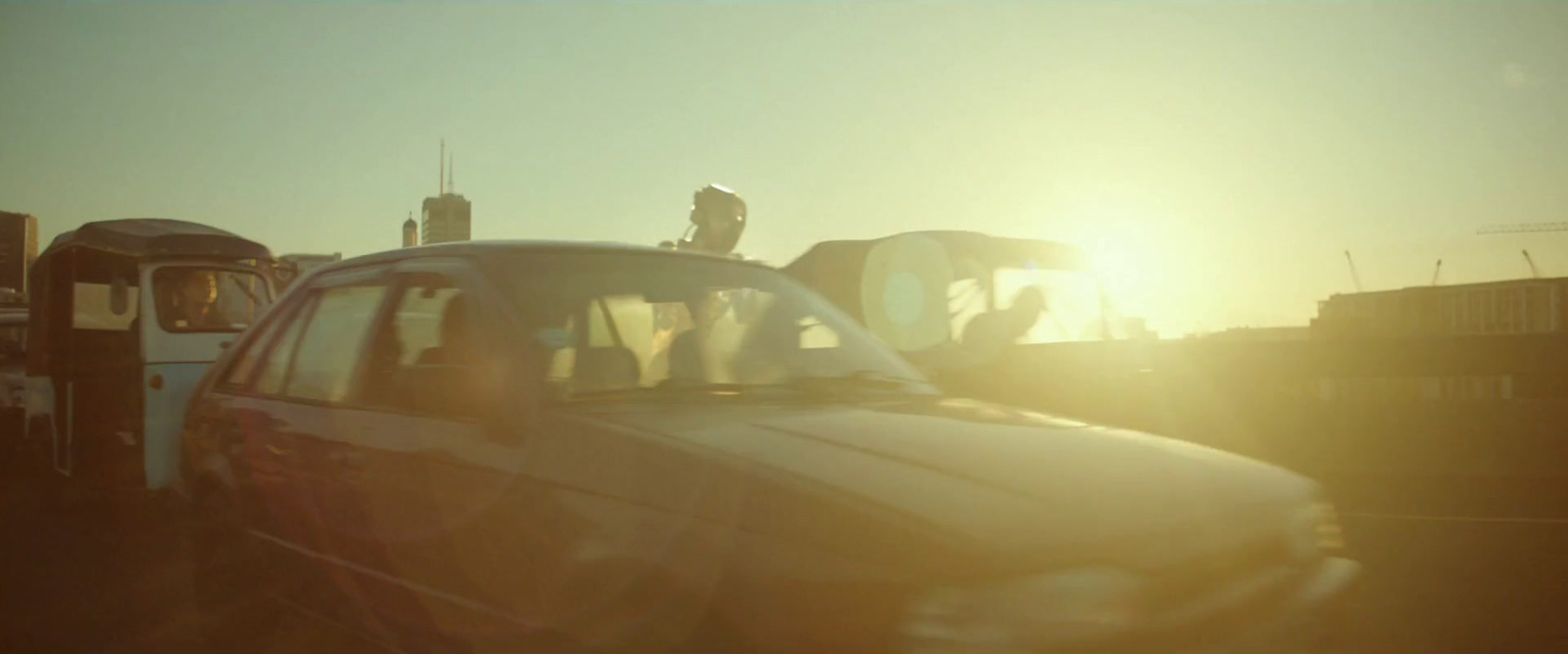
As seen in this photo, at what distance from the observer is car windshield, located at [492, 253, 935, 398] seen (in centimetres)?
337

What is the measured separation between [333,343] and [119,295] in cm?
897

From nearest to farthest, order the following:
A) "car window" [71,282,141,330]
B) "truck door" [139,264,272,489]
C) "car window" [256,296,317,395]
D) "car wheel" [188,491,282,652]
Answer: "car wheel" [188,491,282,652] → "car window" [256,296,317,395] → "truck door" [139,264,272,489] → "car window" [71,282,141,330]

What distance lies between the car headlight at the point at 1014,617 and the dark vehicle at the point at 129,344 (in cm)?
828

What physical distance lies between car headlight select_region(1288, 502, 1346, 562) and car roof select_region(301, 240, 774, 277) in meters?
2.05

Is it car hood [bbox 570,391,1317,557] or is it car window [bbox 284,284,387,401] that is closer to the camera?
car hood [bbox 570,391,1317,557]

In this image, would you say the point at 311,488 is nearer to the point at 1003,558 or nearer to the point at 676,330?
the point at 676,330

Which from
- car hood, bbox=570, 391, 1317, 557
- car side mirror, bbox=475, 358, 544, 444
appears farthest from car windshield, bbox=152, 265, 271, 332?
car hood, bbox=570, 391, 1317, 557

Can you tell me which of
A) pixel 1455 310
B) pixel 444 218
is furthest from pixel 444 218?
pixel 1455 310

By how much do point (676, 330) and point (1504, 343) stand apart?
10394mm

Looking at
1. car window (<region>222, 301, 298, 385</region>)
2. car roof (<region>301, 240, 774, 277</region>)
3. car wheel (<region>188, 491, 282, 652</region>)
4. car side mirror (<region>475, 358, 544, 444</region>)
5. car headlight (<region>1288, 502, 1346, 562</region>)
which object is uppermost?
car roof (<region>301, 240, 774, 277</region>)

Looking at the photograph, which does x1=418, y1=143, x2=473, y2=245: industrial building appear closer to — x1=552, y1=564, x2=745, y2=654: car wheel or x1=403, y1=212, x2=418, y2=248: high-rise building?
x1=403, y1=212, x2=418, y2=248: high-rise building

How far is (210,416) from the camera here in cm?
483

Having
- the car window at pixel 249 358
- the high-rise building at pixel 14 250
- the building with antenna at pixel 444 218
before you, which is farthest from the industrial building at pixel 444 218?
the high-rise building at pixel 14 250

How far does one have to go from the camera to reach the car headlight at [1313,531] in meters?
2.85
